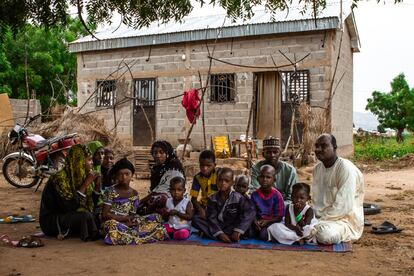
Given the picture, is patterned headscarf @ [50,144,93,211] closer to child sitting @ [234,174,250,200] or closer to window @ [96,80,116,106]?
child sitting @ [234,174,250,200]

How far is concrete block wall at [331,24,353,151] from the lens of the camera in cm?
1369

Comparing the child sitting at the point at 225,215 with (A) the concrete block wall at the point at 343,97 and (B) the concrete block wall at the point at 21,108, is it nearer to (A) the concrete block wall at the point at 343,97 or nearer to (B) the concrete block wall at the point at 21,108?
(A) the concrete block wall at the point at 343,97

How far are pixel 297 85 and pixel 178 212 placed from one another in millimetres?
8645

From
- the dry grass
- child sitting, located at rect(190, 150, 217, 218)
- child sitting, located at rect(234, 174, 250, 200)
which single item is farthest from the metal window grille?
child sitting, located at rect(234, 174, 250, 200)

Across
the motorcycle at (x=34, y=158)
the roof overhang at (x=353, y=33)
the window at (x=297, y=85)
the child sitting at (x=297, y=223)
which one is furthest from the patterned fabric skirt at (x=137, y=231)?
the roof overhang at (x=353, y=33)

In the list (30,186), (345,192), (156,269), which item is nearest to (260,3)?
(345,192)

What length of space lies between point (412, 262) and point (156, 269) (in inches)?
85.9

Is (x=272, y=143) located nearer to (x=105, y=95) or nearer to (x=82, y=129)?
(x=82, y=129)

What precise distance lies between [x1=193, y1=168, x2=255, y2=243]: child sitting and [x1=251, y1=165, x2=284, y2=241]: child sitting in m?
0.16

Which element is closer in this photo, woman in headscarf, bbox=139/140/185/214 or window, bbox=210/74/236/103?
woman in headscarf, bbox=139/140/185/214

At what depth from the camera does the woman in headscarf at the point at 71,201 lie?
201 inches

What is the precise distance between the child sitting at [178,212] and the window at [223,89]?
28.8 feet

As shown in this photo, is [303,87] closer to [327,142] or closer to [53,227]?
[327,142]

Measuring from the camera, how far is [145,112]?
1527 centimetres
